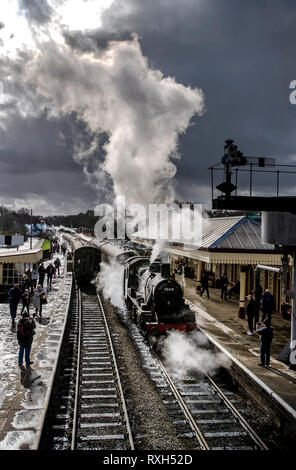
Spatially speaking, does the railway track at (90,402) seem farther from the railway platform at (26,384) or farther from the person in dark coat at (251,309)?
the person in dark coat at (251,309)

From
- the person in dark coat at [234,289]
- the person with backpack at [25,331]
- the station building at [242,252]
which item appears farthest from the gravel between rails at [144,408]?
the person in dark coat at [234,289]

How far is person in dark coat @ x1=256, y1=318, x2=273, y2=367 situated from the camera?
30.1 ft

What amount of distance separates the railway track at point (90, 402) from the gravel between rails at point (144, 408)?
8.3 inches

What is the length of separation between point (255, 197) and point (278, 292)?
9.66 m

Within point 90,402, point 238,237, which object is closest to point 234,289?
point 238,237

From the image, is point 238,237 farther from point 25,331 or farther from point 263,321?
point 25,331

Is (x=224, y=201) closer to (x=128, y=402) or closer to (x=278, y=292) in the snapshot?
(x=128, y=402)

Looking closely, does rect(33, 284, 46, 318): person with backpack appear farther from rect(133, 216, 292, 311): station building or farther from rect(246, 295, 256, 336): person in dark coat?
rect(246, 295, 256, 336): person in dark coat

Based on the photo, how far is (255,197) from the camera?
7.83 meters

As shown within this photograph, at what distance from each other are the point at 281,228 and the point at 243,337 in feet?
14.6

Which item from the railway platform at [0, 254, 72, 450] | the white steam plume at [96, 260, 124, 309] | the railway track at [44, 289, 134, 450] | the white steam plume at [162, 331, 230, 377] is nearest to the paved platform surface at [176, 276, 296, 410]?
the white steam plume at [162, 331, 230, 377]

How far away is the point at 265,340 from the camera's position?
9164mm

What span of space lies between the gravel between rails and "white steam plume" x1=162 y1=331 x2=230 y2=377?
0.94 meters
